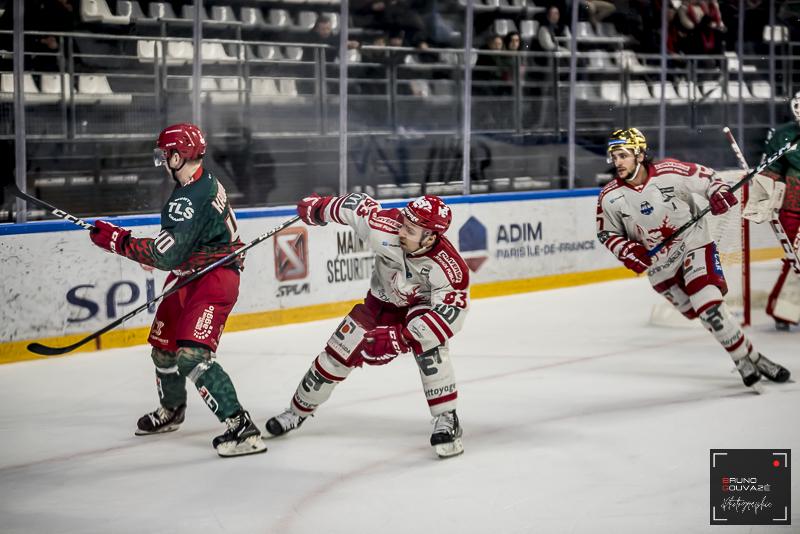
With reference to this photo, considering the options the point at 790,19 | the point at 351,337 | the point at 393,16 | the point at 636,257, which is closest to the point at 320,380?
the point at 351,337

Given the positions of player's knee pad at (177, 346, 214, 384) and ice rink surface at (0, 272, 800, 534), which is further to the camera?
player's knee pad at (177, 346, 214, 384)

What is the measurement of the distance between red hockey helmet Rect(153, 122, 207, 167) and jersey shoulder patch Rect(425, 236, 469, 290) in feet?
2.91

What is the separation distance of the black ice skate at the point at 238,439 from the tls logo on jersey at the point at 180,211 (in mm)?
697

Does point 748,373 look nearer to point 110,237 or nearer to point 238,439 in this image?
point 238,439

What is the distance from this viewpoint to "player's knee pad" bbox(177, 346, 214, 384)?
13.9ft

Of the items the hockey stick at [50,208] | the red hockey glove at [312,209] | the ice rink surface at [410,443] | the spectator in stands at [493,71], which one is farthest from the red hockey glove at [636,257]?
the spectator in stands at [493,71]

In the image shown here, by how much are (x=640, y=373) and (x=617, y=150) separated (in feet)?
3.75

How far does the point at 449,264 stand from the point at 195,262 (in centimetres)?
91

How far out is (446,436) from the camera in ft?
13.9

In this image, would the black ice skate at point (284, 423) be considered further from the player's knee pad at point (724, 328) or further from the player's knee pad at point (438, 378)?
the player's knee pad at point (724, 328)

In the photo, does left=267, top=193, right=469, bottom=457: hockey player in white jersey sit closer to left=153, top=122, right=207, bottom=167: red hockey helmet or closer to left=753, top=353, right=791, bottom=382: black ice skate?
left=153, top=122, right=207, bottom=167: red hockey helmet

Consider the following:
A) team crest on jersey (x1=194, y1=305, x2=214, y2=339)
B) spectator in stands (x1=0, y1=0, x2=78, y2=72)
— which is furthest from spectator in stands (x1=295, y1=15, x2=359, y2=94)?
team crest on jersey (x1=194, y1=305, x2=214, y2=339)

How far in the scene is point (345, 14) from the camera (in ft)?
25.7

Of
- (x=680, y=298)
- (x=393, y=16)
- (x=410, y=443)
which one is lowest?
(x=410, y=443)
